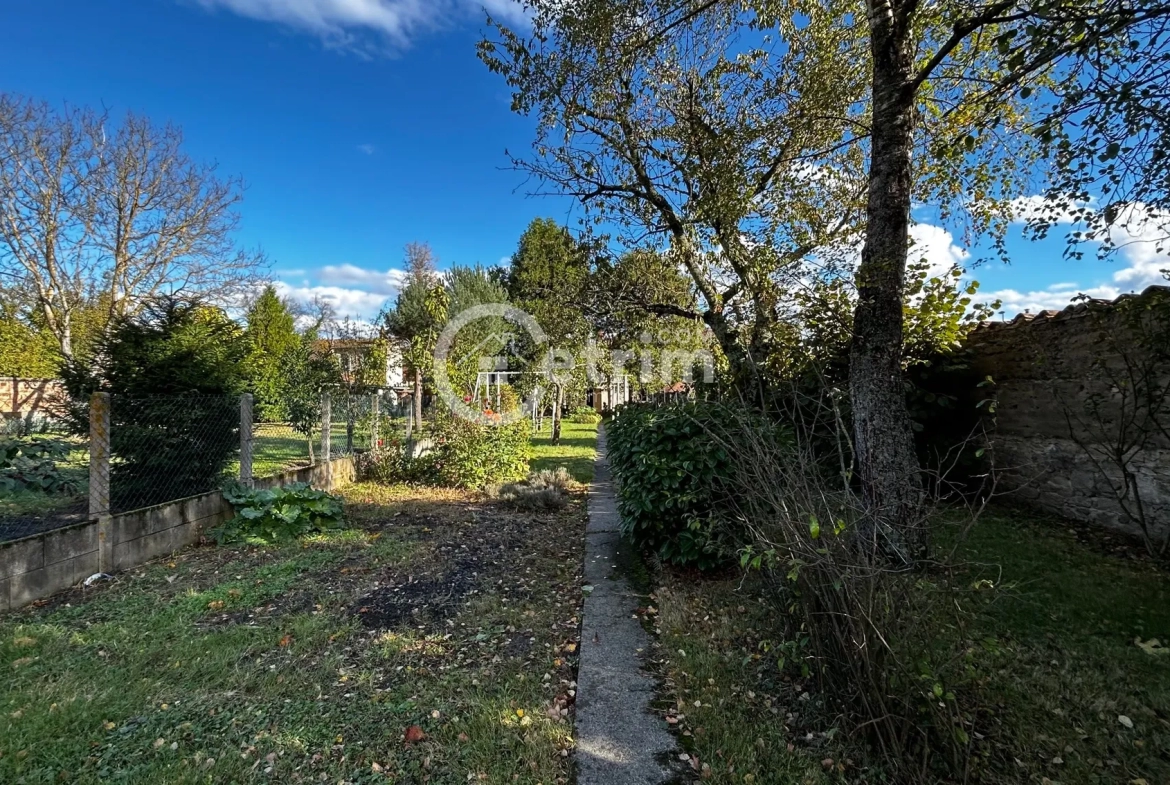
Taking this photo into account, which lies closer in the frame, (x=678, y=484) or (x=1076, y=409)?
(x=678, y=484)

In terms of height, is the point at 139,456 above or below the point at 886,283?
below

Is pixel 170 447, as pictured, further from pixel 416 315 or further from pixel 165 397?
pixel 416 315

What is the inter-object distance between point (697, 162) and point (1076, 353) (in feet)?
12.8

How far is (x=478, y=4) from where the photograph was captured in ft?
15.6

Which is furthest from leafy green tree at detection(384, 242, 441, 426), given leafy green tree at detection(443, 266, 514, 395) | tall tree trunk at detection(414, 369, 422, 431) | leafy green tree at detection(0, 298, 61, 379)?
leafy green tree at detection(0, 298, 61, 379)

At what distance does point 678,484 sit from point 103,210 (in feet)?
61.7

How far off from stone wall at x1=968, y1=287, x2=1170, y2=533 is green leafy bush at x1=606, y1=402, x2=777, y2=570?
1.88 m

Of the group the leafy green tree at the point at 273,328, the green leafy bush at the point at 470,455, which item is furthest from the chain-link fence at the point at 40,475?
the green leafy bush at the point at 470,455

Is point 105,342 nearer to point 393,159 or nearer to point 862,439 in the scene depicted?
point 862,439

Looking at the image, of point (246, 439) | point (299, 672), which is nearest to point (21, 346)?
point (246, 439)

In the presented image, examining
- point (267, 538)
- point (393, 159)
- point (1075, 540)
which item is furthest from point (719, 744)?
point (393, 159)

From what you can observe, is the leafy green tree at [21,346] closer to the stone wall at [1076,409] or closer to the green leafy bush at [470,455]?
the green leafy bush at [470,455]

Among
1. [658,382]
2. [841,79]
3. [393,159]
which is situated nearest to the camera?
[841,79]

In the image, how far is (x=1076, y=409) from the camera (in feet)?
15.3
